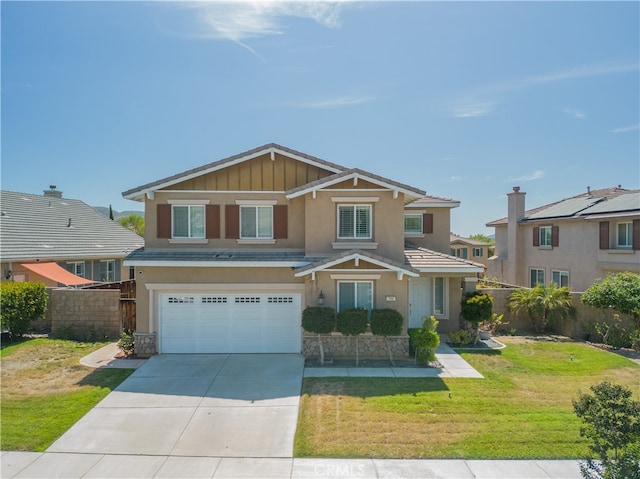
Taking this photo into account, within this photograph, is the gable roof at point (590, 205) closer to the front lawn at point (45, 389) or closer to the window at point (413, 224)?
the window at point (413, 224)

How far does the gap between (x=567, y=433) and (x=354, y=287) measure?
25.1 ft

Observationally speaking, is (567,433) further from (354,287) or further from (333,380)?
(354,287)

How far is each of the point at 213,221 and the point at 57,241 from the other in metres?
15.6

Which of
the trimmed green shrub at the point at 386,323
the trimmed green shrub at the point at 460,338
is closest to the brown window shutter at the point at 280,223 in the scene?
the trimmed green shrub at the point at 386,323

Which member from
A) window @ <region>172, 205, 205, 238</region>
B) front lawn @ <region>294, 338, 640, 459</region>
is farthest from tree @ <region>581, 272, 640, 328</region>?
window @ <region>172, 205, 205, 238</region>

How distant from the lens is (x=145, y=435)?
873 centimetres

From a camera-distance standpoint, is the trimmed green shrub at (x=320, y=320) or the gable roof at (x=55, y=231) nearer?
the trimmed green shrub at (x=320, y=320)

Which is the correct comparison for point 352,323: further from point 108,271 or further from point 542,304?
point 108,271

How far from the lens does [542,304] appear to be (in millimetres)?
17203

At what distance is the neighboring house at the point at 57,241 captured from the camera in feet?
66.8

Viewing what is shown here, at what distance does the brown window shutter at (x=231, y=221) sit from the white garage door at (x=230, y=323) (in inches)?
102

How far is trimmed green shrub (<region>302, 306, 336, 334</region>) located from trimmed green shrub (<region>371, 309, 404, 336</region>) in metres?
1.53

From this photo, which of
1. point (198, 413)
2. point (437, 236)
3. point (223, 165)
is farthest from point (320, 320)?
point (437, 236)

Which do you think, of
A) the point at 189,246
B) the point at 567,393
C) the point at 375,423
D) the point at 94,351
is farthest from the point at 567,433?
the point at 94,351
